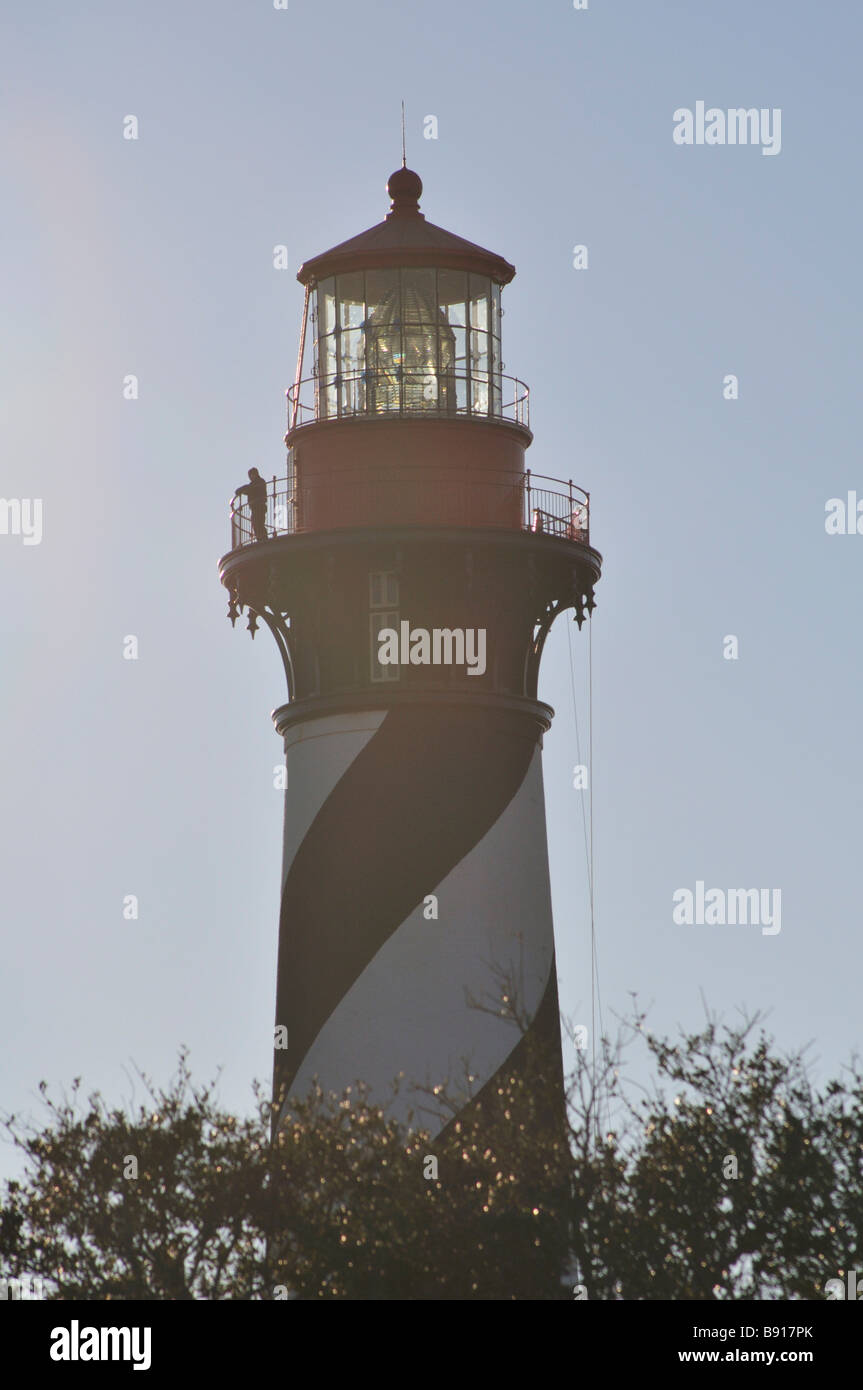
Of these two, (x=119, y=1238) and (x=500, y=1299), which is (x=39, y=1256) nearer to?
(x=119, y=1238)

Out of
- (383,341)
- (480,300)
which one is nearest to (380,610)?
(383,341)

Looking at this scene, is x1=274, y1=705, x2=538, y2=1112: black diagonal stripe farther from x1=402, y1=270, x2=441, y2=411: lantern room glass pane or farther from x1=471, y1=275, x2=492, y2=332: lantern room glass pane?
x1=471, y1=275, x2=492, y2=332: lantern room glass pane

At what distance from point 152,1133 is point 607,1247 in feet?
16.6

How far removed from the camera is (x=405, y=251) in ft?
125

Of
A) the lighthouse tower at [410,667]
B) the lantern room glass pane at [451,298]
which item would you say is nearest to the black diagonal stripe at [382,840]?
the lighthouse tower at [410,667]

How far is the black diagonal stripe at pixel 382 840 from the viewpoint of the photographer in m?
36.0

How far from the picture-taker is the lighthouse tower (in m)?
35.8

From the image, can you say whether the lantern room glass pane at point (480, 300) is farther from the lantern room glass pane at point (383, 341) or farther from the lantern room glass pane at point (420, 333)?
the lantern room glass pane at point (383, 341)

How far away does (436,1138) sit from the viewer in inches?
1291

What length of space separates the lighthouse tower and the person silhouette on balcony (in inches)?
2.2

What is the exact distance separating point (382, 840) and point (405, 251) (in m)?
8.01

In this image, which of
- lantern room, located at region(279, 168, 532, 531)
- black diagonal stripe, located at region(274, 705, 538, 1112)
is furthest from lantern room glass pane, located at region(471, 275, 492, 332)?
black diagonal stripe, located at region(274, 705, 538, 1112)

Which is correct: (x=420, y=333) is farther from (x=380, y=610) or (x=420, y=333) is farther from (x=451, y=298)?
(x=380, y=610)
